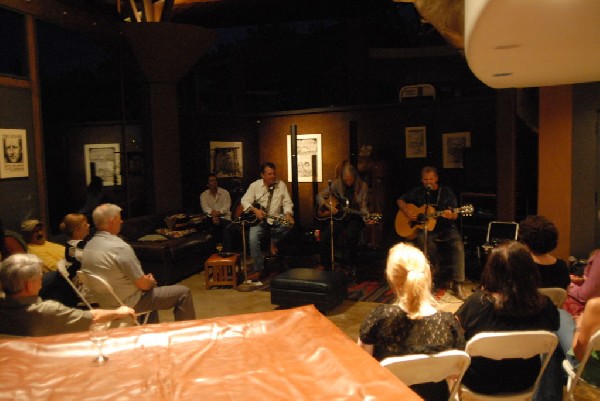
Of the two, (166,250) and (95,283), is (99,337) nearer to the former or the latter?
(95,283)

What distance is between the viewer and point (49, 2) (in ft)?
22.6

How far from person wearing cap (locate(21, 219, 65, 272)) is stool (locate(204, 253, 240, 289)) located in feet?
6.09

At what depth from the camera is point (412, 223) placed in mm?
6391

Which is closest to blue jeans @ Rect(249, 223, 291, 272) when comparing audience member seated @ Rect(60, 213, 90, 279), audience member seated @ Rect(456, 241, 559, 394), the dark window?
audience member seated @ Rect(60, 213, 90, 279)

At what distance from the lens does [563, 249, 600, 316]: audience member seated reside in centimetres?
318

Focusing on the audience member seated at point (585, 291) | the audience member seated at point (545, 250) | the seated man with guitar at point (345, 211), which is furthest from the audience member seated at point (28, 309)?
the seated man with guitar at point (345, 211)

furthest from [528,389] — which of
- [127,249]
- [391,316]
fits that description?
[127,249]

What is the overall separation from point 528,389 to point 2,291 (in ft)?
10.1

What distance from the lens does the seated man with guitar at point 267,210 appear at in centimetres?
703

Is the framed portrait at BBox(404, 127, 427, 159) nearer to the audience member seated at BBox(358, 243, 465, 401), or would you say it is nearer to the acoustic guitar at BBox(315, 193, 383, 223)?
the acoustic guitar at BBox(315, 193, 383, 223)

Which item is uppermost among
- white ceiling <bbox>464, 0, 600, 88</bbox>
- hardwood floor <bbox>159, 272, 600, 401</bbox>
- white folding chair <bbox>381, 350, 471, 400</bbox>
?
white ceiling <bbox>464, 0, 600, 88</bbox>

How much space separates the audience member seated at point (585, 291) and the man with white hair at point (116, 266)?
9.96ft

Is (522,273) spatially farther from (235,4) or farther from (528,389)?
(235,4)

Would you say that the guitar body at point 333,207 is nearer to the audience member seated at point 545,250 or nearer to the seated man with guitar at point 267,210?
the seated man with guitar at point 267,210
